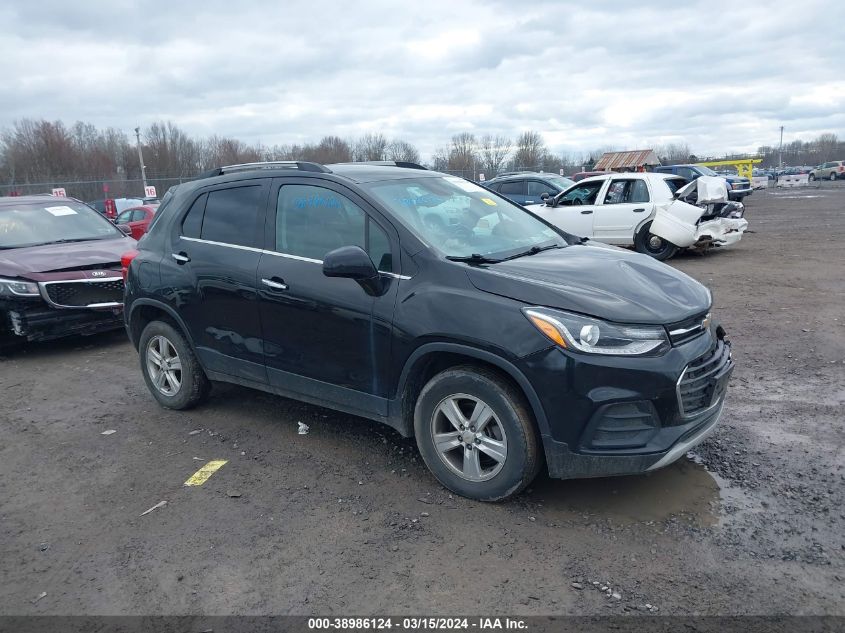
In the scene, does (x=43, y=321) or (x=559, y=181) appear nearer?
(x=43, y=321)

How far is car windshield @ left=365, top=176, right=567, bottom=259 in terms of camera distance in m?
4.20

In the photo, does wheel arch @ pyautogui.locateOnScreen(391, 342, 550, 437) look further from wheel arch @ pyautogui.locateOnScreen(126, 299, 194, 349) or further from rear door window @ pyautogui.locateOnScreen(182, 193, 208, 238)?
rear door window @ pyautogui.locateOnScreen(182, 193, 208, 238)

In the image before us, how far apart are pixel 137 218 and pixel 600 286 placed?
675 inches

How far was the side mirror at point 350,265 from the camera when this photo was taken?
153 inches

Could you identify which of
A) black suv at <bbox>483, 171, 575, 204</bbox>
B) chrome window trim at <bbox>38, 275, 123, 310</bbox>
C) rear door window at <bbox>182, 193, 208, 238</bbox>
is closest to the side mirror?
rear door window at <bbox>182, 193, 208, 238</bbox>

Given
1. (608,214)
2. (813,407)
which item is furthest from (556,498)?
(608,214)

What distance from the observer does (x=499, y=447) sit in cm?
368

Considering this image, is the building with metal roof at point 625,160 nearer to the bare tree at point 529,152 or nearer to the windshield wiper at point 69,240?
the bare tree at point 529,152

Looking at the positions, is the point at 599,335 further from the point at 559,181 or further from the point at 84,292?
the point at 559,181

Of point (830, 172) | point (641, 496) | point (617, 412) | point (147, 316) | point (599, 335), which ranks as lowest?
point (641, 496)

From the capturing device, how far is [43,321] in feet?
24.1

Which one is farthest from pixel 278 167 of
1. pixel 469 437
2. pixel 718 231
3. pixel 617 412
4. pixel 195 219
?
pixel 718 231

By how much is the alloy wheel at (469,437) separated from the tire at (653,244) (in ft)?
32.7

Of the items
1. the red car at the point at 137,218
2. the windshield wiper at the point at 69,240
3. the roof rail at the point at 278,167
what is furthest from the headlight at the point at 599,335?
the red car at the point at 137,218
